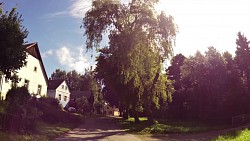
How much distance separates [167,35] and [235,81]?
14159 mm

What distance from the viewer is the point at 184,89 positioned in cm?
4331

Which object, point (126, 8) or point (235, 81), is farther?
point (235, 81)

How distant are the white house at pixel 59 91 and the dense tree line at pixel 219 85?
98.4 ft

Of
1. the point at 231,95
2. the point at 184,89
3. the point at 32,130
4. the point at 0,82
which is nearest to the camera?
the point at 32,130

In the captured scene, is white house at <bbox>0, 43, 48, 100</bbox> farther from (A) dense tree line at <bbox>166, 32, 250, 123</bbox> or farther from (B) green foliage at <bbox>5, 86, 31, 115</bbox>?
(A) dense tree line at <bbox>166, 32, 250, 123</bbox>

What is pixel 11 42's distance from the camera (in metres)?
15.4

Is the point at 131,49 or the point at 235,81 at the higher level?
the point at 131,49

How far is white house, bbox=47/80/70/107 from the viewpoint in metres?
55.5

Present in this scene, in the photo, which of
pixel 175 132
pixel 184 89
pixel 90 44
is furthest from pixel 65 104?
pixel 175 132

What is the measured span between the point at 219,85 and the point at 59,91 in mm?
37680

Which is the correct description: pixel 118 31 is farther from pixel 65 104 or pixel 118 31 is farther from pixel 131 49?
pixel 65 104

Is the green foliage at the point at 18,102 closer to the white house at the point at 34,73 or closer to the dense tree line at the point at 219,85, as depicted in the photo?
the white house at the point at 34,73

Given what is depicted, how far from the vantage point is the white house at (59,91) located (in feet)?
182

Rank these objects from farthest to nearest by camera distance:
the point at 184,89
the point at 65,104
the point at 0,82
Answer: the point at 65,104 → the point at 184,89 → the point at 0,82
